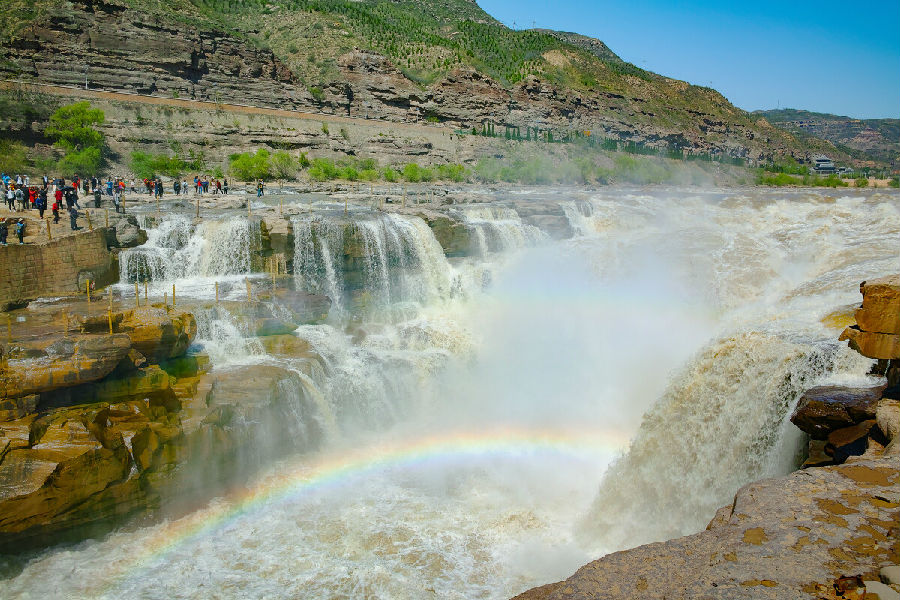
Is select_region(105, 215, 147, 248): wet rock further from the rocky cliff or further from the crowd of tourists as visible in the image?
the rocky cliff

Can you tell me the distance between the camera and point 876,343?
7.26 m

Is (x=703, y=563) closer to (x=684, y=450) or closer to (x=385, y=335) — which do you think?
(x=684, y=450)

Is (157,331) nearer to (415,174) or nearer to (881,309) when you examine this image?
(881,309)

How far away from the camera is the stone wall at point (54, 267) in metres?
13.6

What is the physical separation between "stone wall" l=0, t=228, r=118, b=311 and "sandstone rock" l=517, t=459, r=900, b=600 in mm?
13555

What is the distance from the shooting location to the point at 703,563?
496cm

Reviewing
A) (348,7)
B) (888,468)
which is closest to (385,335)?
(888,468)

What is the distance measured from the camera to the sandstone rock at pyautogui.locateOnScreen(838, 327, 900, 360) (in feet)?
23.5

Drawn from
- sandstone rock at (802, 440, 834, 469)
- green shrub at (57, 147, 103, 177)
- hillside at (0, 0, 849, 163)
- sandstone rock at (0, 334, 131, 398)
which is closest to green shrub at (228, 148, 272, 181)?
green shrub at (57, 147, 103, 177)

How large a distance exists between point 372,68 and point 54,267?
44.9m

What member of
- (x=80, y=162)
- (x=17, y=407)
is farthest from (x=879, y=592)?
(x=80, y=162)

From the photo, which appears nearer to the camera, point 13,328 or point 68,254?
point 13,328

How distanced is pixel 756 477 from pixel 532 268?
13370mm

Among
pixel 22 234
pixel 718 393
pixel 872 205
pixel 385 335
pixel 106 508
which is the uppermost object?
pixel 872 205
